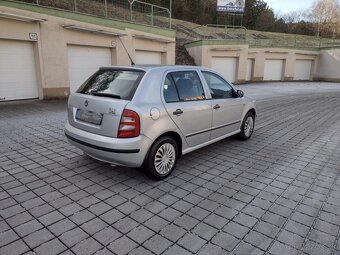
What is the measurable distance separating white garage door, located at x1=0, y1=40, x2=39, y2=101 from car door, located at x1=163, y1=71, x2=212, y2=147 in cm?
817

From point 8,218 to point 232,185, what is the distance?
9.35 ft

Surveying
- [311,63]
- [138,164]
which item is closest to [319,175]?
[138,164]

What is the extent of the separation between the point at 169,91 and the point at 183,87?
1.22ft

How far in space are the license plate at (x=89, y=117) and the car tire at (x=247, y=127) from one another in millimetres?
3402

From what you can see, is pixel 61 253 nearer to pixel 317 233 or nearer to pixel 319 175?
pixel 317 233

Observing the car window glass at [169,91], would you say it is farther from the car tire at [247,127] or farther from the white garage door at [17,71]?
the white garage door at [17,71]

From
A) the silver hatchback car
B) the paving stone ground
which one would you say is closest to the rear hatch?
the silver hatchback car

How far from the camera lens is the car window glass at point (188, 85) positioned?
4.09 meters

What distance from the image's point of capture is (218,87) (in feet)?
16.4

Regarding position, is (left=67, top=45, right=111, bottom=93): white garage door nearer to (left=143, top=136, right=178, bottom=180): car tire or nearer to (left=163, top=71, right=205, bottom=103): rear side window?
(left=163, top=71, right=205, bottom=103): rear side window

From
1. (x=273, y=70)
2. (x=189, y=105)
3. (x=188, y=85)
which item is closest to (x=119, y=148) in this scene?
(x=189, y=105)

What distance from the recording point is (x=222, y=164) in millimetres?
4531

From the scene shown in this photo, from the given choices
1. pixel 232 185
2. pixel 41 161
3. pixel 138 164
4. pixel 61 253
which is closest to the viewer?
pixel 61 253

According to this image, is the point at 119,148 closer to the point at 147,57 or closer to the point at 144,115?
the point at 144,115
